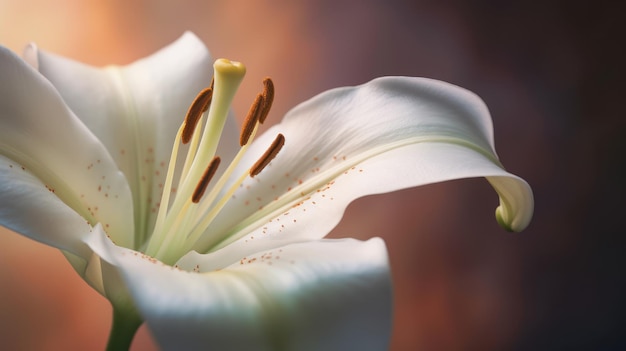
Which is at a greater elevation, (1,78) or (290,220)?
(1,78)

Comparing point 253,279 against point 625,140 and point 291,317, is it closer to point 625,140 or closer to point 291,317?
point 291,317

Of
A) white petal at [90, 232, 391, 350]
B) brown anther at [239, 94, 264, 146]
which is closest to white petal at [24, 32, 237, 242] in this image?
brown anther at [239, 94, 264, 146]

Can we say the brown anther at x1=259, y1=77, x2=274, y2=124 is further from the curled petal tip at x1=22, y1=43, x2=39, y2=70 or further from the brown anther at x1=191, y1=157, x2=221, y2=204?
the curled petal tip at x1=22, y1=43, x2=39, y2=70

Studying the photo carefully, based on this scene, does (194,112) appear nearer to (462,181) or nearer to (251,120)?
(251,120)

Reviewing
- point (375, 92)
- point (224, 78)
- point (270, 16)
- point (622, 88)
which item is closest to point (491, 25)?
point (622, 88)

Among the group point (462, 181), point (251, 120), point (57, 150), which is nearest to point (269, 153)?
point (251, 120)

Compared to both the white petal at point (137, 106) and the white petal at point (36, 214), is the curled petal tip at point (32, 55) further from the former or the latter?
the white petal at point (36, 214)
